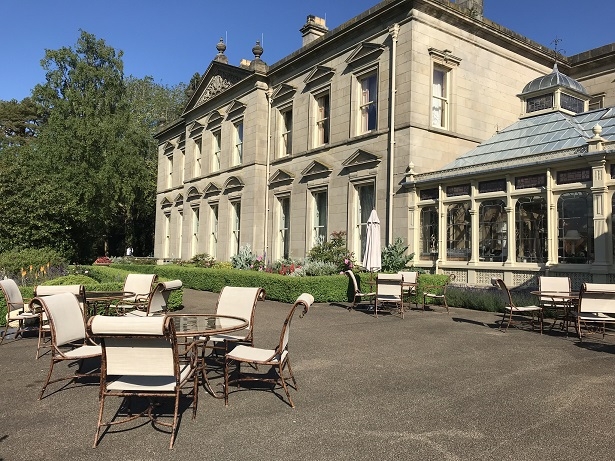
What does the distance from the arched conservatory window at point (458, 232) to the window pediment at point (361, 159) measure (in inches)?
138

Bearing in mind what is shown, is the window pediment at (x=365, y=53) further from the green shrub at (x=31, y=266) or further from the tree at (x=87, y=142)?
the tree at (x=87, y=142)

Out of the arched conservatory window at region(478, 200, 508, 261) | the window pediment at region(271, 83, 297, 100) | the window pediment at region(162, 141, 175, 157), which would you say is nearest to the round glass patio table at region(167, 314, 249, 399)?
the arched conservatory window at region(478, 200, 508, 261)

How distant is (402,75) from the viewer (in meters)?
16.2

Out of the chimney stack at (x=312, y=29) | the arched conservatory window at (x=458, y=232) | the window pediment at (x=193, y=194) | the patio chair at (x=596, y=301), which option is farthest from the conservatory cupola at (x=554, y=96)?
the window pediment at (x=193, y=194)

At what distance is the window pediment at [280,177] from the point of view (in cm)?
2120

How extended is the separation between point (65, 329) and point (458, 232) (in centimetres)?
1181

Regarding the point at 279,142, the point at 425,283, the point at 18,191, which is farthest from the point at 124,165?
the point at 425,283

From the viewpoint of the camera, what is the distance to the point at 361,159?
17.5 m

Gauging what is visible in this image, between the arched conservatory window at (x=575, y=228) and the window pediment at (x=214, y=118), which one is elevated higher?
the window pediment at (x=214, y=118)

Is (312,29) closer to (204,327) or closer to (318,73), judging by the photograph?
(318,73)

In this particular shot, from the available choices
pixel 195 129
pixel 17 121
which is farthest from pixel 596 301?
pixel 17 121

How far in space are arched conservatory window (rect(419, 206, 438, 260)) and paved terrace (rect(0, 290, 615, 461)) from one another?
8.00 metres

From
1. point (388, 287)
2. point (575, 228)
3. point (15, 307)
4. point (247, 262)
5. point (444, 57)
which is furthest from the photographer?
point (247, 262)

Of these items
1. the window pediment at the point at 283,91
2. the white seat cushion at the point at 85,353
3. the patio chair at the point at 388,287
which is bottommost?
the white seat cushion at the point at 85,353
